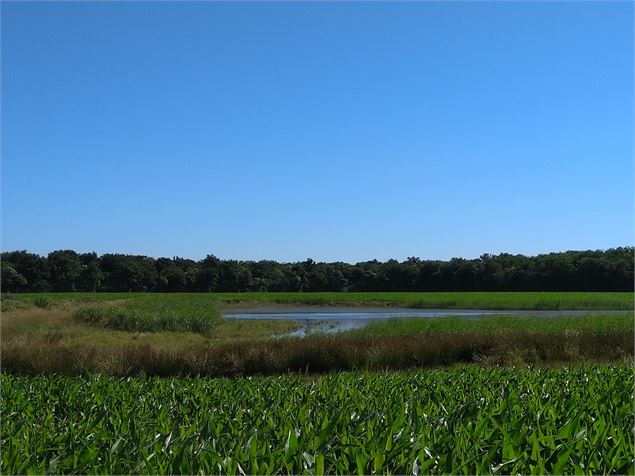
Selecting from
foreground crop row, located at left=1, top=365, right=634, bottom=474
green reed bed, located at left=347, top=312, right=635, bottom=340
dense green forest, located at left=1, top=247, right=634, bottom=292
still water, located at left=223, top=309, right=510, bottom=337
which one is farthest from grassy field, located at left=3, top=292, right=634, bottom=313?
Result: foreground crop row, located at left=1, top=365, right=634, bottom=474

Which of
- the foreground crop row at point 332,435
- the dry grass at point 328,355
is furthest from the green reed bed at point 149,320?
the foreground crop row at point 332,435

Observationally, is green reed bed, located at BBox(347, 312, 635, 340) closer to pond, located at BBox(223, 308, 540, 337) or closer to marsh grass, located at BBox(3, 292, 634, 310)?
pond, located at BBox(223, 308, 540, 337)

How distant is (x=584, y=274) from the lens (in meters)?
77.4

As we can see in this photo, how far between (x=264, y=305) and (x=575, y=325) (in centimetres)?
4497

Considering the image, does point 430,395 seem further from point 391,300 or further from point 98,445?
point 391,300

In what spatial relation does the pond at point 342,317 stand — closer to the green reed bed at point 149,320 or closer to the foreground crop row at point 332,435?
the green reed bed at point 149,320

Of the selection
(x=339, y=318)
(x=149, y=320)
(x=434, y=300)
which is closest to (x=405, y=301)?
(x=434, y=300)

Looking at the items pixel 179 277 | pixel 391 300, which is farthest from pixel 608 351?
pixel 179 277

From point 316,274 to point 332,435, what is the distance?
104 m

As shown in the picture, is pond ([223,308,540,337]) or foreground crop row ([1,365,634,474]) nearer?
foreground crop row ([1,365,634,474])

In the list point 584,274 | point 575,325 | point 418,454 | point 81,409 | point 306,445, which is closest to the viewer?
point 418,454

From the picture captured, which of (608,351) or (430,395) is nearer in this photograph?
(430,395)

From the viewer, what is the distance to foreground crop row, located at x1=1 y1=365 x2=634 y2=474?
3.39m

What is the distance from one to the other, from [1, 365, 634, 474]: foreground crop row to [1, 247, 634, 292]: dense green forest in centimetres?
6714
